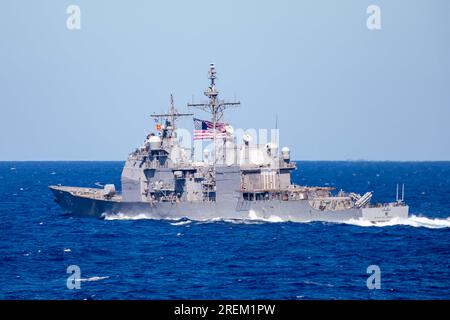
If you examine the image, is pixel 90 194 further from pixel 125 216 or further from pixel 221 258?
pixel 221 258

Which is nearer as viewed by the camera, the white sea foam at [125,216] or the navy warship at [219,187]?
the navy warship at [219,187]

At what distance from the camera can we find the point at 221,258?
44.7 metres

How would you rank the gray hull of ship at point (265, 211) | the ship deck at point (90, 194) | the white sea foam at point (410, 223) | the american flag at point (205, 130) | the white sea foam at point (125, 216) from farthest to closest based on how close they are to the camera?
1. the ship deck at point (90, 194)
2. the white sea foam at point (125, 216)
3. the american flag at point (205, 130)
4. the white sea foam at point (410, 223)
5. the gray hull of ship at point (265, 211)

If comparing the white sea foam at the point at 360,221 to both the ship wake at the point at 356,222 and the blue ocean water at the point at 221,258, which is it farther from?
the blue ocean water at the point at 221,258

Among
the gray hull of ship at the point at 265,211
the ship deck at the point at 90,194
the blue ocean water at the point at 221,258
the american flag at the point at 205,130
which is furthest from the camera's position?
the ship deck at the point at 90,194

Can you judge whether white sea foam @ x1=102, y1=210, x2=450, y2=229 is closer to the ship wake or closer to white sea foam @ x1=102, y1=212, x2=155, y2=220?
the ship wake

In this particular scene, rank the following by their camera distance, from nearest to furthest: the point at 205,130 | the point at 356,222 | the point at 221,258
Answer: the point at 221,258, the point at 356,222, the point at 205,130

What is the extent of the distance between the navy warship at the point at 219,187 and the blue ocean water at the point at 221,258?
1.00 m

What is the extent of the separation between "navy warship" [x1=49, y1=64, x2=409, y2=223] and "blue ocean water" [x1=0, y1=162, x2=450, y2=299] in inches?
39.3

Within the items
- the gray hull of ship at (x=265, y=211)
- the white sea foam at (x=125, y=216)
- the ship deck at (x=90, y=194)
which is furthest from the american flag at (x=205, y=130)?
the ship deck at (x=90, y=194)

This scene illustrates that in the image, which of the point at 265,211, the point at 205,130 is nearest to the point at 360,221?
the point at 265,211

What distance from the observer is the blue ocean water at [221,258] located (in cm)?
3581

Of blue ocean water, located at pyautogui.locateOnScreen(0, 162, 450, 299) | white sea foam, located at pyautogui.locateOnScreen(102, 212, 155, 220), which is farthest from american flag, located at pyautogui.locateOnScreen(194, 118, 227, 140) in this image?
white sea foam, located at pyautogui.locateOnScreen(102, 212, 155, 220)

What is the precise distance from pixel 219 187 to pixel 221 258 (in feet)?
42.8
